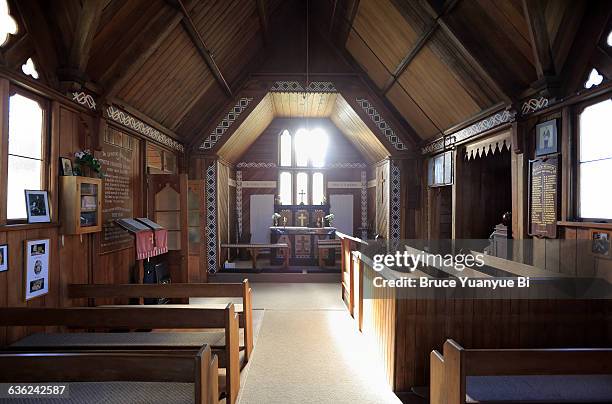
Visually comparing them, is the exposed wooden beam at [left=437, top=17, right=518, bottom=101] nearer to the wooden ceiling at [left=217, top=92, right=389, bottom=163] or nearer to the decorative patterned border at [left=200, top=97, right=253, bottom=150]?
the wooden ceiling at [left=217, top=92, right=389, bottom=163]

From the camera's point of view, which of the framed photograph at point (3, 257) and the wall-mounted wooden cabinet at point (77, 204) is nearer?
the framed photograph at point (3, 257)

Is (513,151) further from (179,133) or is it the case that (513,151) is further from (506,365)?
(179,133)

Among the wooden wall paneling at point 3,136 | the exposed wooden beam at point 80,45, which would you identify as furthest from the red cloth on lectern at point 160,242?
the wooden wall paneling at point 3,136

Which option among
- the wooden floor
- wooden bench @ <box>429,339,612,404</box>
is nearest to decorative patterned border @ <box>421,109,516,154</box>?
the wooden floor

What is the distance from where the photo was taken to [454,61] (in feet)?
18.2

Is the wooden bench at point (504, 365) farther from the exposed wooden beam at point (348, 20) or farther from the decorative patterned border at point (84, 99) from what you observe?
the exposed wooden beam at point (348, 20)

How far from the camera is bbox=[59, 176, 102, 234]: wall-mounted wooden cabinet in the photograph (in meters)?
3.82

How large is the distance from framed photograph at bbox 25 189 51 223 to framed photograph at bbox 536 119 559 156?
530cm

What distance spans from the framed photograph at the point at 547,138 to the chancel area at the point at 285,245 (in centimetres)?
3

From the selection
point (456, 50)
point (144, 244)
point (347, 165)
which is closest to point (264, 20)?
point (456, 50)

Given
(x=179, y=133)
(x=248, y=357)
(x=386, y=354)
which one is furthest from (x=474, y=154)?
(x=179, y=133)

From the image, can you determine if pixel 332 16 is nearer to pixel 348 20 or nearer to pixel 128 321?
pixel 348 20

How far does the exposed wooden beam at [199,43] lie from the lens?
15.9 ft

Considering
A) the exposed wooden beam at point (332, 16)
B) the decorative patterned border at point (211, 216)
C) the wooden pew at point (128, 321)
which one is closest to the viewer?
the wooden pew at point (128, 321)
